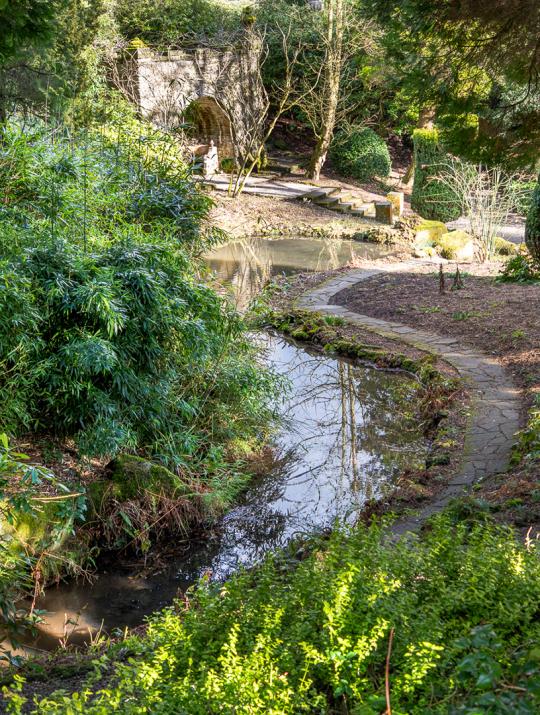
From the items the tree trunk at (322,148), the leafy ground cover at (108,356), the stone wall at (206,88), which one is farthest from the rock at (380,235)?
the leafy ground cover at (108,356)

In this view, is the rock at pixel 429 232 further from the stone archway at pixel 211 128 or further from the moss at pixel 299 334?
the stone archway at pixel 211 128

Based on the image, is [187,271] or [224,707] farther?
[187,271]

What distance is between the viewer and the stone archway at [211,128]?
19531 millimetres

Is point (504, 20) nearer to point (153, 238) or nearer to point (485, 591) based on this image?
point (153, 238)

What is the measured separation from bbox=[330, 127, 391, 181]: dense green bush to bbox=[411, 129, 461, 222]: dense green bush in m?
2.73

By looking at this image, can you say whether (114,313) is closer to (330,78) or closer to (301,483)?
(301,483)

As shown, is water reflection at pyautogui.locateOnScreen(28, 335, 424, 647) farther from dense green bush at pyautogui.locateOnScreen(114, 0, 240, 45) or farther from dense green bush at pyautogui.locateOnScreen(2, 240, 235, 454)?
dense green bush at pyautogui.locateOnScreen(114, 0, 240, 45)

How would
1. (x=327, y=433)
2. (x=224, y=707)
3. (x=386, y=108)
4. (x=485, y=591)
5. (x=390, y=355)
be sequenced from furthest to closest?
(x=386, y=108)
(x=390, y=355)
(x=327, y=433)
(x=485, y=591)
(x=224, y=707)

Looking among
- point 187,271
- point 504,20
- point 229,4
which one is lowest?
point 187,271

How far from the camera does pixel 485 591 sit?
8.68 ft

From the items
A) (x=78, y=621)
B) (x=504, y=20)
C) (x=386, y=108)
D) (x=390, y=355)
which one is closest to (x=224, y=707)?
(x=78, y=621)

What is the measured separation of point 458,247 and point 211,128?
30.6 ft

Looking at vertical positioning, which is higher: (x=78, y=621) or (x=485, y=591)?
(x=485, y=591)

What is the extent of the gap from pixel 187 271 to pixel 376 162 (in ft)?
50.6
